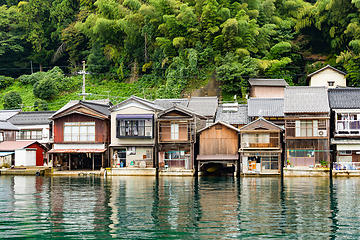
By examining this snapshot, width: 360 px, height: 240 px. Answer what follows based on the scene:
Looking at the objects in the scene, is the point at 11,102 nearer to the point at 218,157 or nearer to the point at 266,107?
the point at 218,157

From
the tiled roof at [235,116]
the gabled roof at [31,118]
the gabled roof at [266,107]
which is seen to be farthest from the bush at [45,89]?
the gabled roof at [266,107]

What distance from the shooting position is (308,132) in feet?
132

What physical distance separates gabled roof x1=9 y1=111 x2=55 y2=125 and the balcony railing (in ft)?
106

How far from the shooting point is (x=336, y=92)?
140 feet

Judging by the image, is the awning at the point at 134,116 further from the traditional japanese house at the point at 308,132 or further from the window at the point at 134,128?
the traditional japanese house at the point at 308,132

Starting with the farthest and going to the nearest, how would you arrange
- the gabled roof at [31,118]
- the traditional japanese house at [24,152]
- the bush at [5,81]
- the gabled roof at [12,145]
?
the bush at [5,81]
the gabled roof at [31,118]
the gabled roof at [12,145]
the traditional japanese house at [24,152]

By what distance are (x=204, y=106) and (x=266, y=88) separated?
10.3m

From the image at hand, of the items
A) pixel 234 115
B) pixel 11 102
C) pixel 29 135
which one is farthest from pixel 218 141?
pixel 11 102

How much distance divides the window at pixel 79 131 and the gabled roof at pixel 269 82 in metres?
20.8

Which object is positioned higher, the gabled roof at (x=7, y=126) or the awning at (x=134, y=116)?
the awning at (x=134, y=116)

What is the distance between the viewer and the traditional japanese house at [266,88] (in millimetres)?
54469

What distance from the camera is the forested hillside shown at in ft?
188

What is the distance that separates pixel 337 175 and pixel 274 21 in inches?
1298

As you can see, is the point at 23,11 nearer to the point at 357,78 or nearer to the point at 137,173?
the point at 137,173
